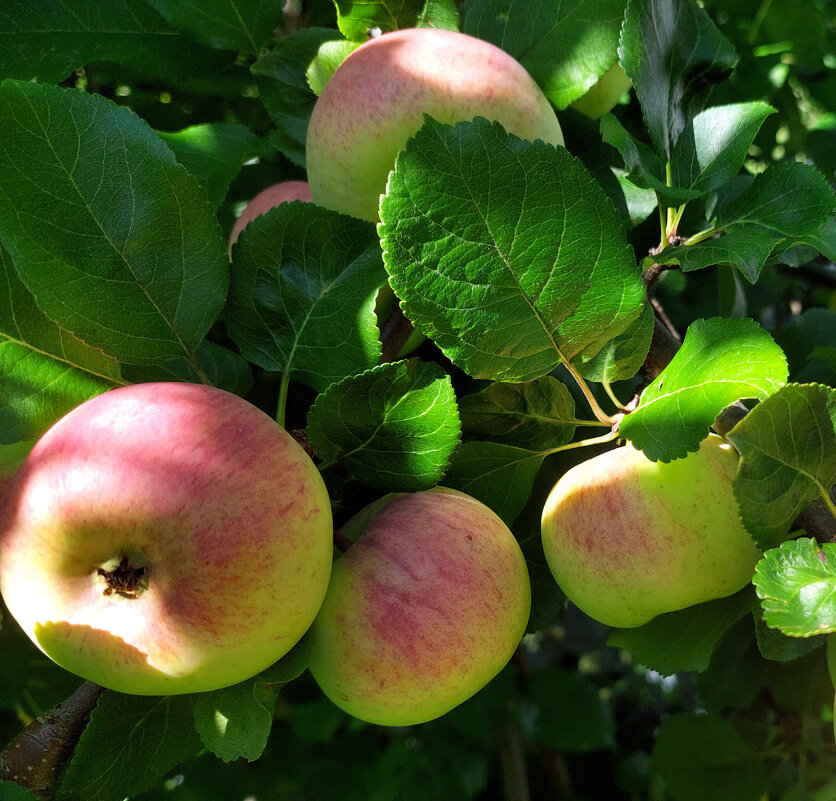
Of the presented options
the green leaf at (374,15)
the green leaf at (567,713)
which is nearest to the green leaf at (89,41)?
the green leaf at (374,15)

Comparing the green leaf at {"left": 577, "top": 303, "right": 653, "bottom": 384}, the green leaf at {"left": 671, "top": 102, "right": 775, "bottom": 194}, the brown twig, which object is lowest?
the brown twig

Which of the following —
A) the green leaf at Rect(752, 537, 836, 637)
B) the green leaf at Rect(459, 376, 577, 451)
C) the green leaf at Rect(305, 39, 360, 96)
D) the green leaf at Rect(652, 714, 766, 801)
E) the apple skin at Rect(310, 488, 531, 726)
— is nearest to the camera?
the green leaf at Rect(752, 537, 836, 637)

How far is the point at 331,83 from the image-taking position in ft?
2.29

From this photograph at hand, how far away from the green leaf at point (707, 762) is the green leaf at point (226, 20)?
1074mm

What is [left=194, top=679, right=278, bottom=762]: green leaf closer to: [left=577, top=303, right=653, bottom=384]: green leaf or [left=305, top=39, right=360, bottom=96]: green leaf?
[left=577, top=303, right=653, bottom=384]: green leaf

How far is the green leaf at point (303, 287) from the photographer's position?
0.64 metres

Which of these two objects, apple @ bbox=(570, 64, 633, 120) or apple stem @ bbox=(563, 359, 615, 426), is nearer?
apple stem @ bbox=(563, 359, 615, 426)

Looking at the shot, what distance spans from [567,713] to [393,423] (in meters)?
1.23

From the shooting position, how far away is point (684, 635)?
0.67 meters

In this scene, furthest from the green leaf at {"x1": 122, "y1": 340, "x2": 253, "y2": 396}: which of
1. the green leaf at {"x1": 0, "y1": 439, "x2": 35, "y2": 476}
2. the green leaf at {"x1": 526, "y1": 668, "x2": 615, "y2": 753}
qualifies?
the green leaf at {"x1": 526, "y1": 668, "x2": 615, "y2": 753}

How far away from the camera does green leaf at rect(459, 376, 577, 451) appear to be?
2.26 ft

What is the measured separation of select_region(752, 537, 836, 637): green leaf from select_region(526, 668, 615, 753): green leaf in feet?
3.87

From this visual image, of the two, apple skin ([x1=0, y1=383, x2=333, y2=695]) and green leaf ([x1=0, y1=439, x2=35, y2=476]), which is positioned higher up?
apple skin ([x1=0, y1=383, x2=333, y2=695])

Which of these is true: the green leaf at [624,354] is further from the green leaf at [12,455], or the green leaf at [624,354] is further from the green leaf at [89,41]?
the green leaf at [89,41]
